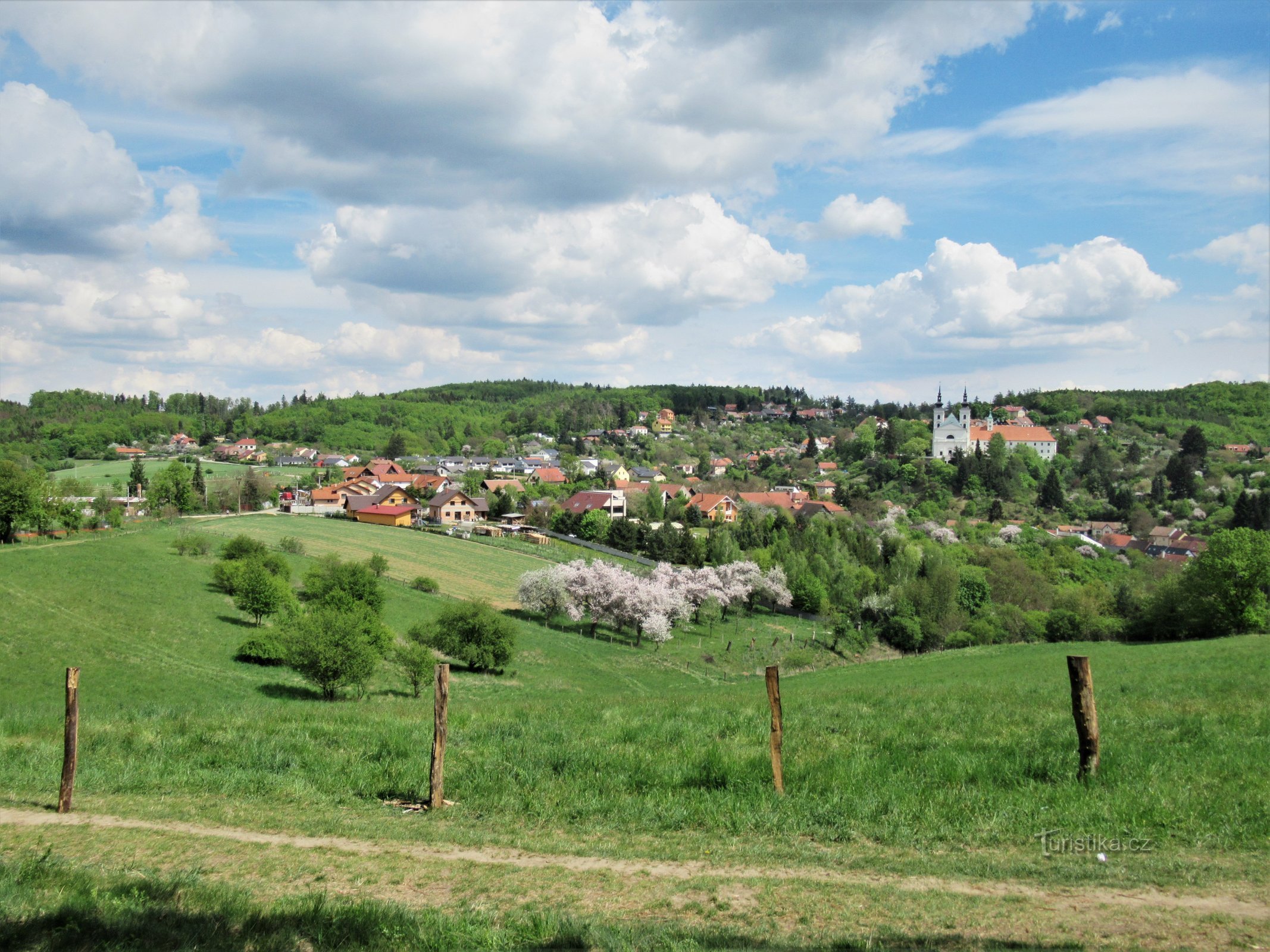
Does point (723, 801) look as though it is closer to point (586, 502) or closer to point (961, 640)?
point (961, 640)

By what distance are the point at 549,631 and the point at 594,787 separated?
49.2 meters

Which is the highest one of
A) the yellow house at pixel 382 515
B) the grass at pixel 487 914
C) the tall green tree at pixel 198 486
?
the grass at pixel 487 914

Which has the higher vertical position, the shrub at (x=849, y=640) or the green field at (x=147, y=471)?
the green field at (x=147, y=471)

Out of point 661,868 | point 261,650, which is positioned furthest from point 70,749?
point 261,650

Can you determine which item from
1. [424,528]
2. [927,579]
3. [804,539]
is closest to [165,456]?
[424,528]

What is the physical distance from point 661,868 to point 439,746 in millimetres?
3545

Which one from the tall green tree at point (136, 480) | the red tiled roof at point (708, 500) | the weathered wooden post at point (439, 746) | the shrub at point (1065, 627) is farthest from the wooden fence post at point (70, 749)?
the tall green tree at point (136, 480)

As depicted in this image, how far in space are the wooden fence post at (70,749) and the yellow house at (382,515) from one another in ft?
309

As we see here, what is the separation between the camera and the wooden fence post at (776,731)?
9.66m

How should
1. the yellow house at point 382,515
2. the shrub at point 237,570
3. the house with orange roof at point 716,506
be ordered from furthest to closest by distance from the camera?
1. the house with orange roof at point 716,506
2. the yellow house at point 382,515
3. the shrub at point 237,570

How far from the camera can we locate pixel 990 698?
16297 millimetres

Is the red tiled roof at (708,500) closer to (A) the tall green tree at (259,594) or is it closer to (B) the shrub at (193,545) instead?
(B) the shrub at (193,545)

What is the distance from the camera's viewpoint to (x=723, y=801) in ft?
30.9

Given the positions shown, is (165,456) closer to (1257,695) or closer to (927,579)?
(927,579)
